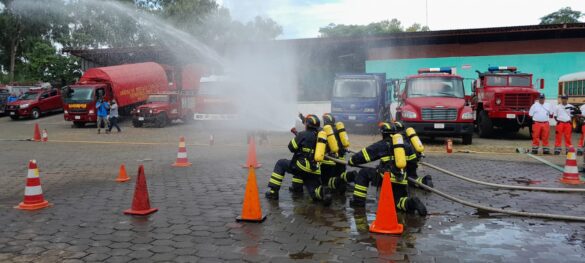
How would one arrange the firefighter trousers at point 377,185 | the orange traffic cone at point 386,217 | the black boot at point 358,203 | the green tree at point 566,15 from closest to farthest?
the orange traffic cone at point 386,217 → the firefighter trousers at point 377,185 → the black boot at point 358,203 → the green tree at point 566,15

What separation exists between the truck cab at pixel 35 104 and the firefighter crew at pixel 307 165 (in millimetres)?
25251

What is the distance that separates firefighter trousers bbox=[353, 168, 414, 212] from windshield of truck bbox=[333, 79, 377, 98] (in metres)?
12.5

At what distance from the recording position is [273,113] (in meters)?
21.7

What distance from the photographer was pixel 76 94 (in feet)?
75.7

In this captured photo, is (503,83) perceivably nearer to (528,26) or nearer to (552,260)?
(528,26)

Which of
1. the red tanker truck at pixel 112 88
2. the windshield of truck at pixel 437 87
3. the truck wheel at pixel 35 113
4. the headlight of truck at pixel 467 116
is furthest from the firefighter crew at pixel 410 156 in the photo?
the truck wheel at pixel 35 113

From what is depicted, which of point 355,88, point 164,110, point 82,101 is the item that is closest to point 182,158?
point 355,88

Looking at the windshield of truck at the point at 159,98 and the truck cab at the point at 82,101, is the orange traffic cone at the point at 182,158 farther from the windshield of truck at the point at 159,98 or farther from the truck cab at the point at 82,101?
the truck cab at the point at 82,101

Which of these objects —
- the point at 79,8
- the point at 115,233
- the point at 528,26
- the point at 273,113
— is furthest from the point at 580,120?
the point at 79,8

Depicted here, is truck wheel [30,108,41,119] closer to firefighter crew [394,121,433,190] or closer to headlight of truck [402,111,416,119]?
headlight of truck [402,111,416,119]

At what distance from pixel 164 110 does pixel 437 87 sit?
13.4m

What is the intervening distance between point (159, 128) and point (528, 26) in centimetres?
1890

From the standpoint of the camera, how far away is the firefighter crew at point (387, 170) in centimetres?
591

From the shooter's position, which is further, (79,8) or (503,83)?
(79,8)
